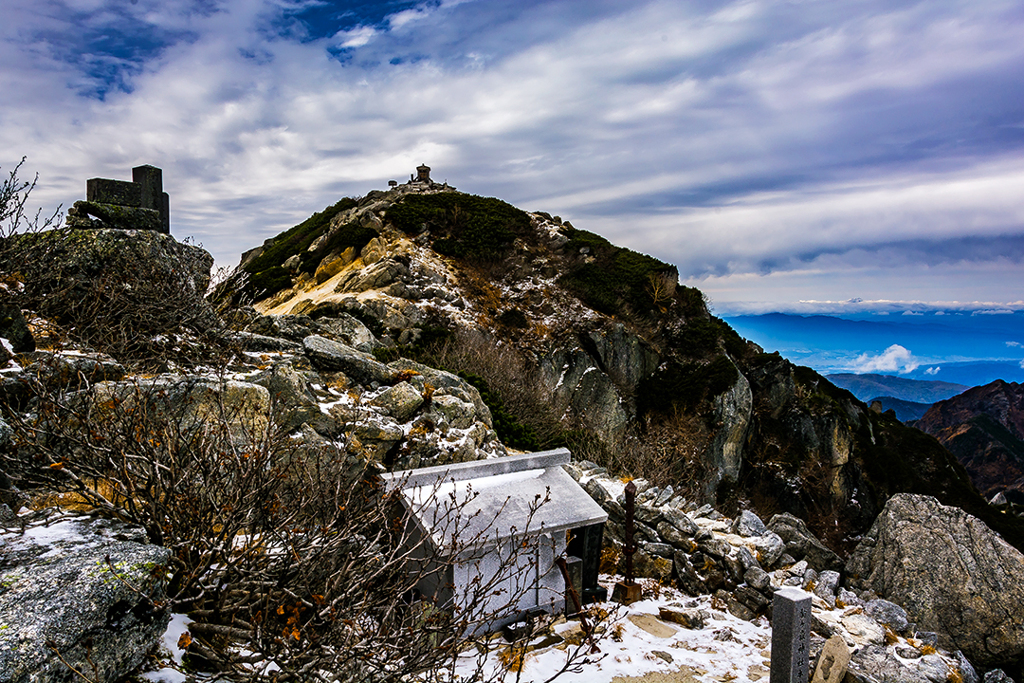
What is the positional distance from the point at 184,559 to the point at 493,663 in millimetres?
3123

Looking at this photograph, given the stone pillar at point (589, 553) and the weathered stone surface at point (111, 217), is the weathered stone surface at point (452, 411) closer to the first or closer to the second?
the stone pillar at point (589, 553)

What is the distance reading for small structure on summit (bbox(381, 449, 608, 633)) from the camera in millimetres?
5848

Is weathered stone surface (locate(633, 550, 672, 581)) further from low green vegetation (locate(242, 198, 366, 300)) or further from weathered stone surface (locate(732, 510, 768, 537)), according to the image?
low green vegetation (locate(242, 198, 366, 300))

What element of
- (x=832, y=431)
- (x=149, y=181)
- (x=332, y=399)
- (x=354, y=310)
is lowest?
(x=832, y=431)

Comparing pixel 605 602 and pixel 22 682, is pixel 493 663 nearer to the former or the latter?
pixel 605 602

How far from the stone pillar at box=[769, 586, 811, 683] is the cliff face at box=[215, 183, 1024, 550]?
1118cm

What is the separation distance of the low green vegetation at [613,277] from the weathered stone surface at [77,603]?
24443 mm

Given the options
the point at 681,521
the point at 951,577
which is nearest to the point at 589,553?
the point at 681,521

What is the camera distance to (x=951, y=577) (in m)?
9.17

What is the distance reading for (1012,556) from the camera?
994 cm

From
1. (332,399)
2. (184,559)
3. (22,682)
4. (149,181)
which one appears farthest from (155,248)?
(22,682)

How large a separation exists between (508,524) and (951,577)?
813cm

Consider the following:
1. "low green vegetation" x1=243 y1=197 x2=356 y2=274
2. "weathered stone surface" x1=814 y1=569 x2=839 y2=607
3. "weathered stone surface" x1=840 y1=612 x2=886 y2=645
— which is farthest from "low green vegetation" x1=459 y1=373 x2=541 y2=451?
"low green vegetation" x1=243 y1=197 x2=356 y2=274

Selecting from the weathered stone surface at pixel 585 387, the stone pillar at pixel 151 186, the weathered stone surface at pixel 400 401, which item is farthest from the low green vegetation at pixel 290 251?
the weathered stone surface at pixel 400 401
